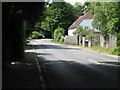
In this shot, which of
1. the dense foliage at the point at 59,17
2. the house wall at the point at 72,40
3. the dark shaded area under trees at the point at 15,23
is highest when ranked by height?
the dense foliage at the point at 59,17

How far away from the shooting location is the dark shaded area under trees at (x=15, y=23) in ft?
46.8

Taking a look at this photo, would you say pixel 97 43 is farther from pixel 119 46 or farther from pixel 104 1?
pixel 119 46

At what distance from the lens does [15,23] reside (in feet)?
60.6

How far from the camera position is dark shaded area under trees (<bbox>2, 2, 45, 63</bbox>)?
14258 mm

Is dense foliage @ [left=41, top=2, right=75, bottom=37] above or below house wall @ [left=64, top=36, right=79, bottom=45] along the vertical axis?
above

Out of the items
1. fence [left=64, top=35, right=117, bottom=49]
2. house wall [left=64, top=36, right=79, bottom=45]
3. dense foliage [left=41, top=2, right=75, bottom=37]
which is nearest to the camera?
fence [left=64, top=35, right=117, bottom=49]

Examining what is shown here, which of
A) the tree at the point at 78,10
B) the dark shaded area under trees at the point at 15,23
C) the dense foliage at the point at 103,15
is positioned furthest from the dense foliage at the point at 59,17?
the dark shaded area under trees at the point at 15,23

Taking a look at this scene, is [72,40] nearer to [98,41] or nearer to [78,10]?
[98,41]

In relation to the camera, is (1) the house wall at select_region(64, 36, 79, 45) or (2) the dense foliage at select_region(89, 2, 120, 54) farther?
(1) the house wall at select_region(64, 36, 79, 45)

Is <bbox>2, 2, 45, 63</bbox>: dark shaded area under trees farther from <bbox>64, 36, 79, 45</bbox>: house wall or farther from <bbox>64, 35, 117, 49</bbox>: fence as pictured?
<bbox>64, 36, 79, 45</bbox>: house wall

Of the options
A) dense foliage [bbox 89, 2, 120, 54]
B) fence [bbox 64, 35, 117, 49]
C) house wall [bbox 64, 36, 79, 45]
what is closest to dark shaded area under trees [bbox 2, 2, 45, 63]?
dense foliage [bbox 89, 2, 120, 54]

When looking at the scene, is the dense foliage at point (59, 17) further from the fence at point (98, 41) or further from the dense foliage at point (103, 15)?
the dense foliage at point (103, 15)

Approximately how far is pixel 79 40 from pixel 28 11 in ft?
120

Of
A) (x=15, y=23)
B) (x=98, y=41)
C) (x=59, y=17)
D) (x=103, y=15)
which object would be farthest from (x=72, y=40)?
(x=15, y=23)
